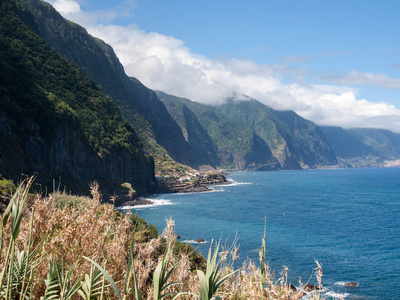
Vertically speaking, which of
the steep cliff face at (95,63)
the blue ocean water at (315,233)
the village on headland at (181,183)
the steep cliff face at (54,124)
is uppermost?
the steep cliff face at (95,63)

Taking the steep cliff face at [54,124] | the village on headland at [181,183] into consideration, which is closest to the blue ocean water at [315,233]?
the steep cliff face at [54,124]

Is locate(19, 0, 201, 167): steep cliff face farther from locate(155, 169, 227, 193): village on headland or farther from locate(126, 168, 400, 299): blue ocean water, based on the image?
locate(126, 168, 400, 299): blue ocean water

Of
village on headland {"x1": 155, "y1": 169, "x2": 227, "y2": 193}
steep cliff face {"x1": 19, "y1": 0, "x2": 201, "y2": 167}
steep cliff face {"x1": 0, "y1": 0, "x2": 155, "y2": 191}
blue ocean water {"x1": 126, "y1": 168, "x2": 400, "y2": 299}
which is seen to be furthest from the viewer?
steep cliff face {"x1": 19, "y1": 0, "x2": 201, "y2": 167}

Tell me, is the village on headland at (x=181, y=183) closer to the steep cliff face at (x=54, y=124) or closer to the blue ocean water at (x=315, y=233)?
the steep cliff face at (x=54, y=124)

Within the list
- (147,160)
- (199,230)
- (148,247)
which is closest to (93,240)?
(148,247)

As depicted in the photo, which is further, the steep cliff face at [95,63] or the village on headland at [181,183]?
the steep cliff face at [95,63]

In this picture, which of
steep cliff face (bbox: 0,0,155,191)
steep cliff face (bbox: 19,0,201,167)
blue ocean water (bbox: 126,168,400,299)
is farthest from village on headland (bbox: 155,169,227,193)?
steep cliff face (bbox: 19,0,201,167)

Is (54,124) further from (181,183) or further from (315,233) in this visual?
(181,183)

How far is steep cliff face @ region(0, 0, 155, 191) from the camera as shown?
56.1m

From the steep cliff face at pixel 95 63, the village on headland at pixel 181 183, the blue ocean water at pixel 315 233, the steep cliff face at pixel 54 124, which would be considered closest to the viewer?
the blue ocean water at pixel 315 233

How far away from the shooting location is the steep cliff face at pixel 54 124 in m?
56.1

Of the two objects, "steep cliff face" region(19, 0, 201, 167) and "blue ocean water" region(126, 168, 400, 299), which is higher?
"steep cliff face" region(19, 0, 201, 167)

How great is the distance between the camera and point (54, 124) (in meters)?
65.4

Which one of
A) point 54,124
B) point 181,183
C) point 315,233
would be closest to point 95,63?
point 181,183
